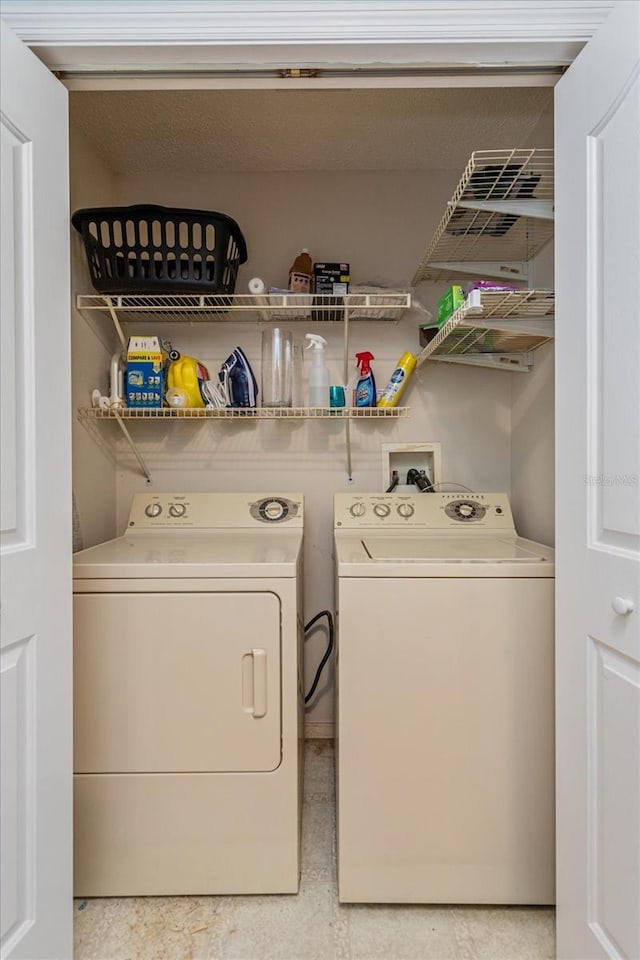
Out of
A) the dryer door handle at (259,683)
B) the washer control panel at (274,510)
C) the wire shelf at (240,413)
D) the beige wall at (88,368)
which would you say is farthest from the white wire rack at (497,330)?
the beige wall at (88,368)

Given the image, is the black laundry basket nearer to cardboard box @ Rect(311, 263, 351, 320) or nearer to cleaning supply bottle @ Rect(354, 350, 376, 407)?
cardboard box @ Rect(311, 263, 351, 320)

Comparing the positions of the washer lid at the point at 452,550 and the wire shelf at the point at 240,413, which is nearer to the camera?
the washer lid at the point at 452,550

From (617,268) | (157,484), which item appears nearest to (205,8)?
(617,268)

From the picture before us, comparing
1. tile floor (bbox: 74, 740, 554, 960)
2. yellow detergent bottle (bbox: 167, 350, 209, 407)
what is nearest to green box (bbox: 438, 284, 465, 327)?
yellow detergent bottle (bbox: 167, 350, 209, 407)

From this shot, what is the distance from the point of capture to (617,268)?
42.0 inches

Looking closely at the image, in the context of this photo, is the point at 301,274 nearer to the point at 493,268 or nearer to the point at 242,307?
the point at 242,307

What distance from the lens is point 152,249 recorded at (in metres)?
1.83

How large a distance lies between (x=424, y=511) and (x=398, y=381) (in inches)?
20.7

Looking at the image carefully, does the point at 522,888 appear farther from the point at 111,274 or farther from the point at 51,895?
the point at 111,274

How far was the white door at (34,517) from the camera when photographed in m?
1.08

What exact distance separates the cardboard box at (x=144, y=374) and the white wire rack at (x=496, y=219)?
1.11 meters

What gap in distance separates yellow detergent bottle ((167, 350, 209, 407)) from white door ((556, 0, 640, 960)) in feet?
4.35

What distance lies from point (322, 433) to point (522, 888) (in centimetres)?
165

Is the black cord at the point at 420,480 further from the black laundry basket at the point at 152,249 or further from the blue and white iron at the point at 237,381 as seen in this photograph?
the black laundry basket at the point at 152,249
